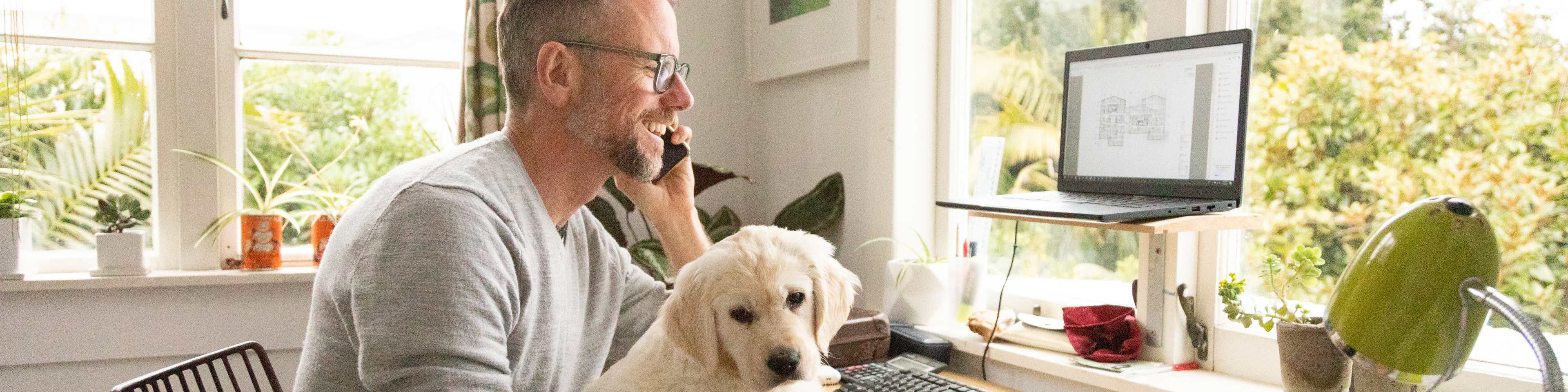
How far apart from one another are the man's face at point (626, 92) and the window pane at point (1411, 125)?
1.11 metres

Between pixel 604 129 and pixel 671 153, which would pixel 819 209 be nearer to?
pixel 671 153

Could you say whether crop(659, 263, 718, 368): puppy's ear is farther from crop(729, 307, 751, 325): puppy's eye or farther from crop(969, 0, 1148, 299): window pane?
crop(969, 0, 1148, 299): window pane

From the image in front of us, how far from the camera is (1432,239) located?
0.82m

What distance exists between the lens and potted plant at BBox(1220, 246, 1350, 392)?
1.28m

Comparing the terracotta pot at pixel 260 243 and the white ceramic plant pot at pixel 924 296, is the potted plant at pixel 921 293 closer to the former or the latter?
the white ceramic plant pot at pixel 924 296

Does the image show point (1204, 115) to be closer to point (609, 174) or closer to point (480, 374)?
point (609, 174)

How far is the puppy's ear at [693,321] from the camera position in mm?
1108

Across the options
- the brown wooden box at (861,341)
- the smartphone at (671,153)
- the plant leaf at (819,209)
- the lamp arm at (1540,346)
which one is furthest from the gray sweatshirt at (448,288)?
the plant leaf at (819,209)

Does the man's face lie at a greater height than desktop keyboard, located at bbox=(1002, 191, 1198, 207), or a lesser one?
greater

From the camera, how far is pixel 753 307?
43.4 inches

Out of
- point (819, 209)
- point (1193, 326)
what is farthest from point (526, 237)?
point (819, 209)

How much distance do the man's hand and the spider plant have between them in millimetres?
1577

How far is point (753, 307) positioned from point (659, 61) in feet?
1.15

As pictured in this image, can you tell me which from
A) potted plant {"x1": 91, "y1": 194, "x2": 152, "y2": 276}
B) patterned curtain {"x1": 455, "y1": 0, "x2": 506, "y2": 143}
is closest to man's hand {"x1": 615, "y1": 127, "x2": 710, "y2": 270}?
patterned curtain {"x1": 455, "y1": 0, "x2": 506, "y2": 143}
